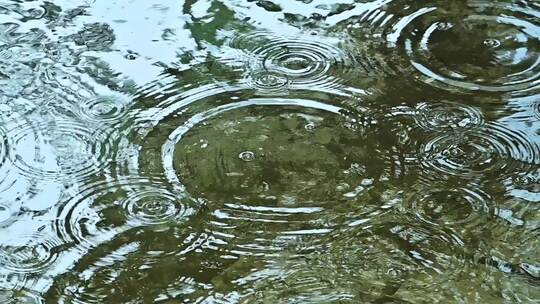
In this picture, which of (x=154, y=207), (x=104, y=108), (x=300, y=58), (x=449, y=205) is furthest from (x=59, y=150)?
(x=449, y=205)

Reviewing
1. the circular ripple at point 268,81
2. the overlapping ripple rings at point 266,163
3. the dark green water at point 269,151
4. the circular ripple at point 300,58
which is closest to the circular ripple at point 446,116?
the dark green water at point 269,151

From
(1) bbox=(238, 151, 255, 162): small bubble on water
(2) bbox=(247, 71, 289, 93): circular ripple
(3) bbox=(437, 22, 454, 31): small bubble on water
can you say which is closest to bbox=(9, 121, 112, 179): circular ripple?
(1) bbox=(238, 151, 255, 162): small bubble on water

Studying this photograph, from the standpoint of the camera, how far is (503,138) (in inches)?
79.2

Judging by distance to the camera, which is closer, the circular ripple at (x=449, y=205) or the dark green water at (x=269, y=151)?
the dark green water at (x=269, y=151)

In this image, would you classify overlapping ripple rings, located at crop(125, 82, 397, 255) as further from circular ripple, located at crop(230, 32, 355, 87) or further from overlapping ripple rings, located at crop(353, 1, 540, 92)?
overlapping ripple rings, located at crop(353, 1, 540, 92)

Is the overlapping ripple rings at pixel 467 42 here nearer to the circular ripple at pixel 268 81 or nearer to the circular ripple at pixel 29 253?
the circular ripple at pixel 268 81

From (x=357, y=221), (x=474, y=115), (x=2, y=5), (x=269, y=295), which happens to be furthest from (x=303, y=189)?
(x=2, y=5)

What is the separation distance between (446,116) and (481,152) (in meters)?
0.15

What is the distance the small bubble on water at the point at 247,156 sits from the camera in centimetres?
198

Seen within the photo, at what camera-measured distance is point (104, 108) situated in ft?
6.99

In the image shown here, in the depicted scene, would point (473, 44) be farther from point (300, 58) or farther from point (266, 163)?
point (266, 163)

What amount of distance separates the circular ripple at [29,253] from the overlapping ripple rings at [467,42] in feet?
3.35

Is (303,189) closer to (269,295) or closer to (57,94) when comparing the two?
(269,295)

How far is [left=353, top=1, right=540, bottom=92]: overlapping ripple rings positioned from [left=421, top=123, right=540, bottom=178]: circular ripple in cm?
19
